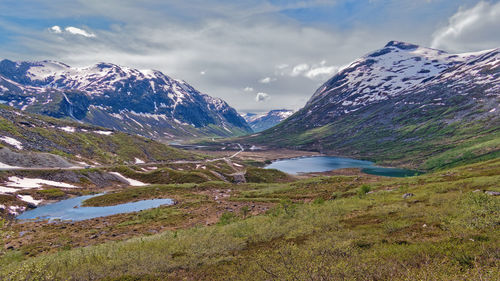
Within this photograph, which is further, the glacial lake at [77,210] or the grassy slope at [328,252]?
the glacial lake at [77,210]

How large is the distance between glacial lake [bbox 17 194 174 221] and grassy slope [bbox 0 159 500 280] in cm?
4350

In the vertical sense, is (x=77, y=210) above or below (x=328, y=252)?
below

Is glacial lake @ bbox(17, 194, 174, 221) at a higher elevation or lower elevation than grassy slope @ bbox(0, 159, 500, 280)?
lower

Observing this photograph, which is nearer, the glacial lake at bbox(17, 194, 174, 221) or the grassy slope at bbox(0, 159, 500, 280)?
the grassy slope at bbox(0, 159, 500, 280)

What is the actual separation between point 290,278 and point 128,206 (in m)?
71.8

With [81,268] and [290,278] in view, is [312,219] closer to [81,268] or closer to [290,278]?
[290,278]

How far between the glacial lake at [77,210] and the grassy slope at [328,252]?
43.5 metres

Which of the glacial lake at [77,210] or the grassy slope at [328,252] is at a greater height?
the grassy slope at [328,252]

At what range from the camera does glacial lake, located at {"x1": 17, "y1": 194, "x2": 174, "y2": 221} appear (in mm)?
64825

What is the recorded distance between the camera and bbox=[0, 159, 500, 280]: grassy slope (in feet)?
50.0

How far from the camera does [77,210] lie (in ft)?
231

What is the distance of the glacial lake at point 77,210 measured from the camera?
213 ft

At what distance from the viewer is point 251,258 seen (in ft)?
70.7

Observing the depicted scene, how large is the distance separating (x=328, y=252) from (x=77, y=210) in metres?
77.0
